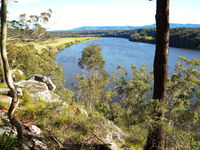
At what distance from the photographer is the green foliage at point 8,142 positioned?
2.14 meters

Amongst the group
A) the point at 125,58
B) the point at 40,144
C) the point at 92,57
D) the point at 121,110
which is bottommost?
the point at 121,110

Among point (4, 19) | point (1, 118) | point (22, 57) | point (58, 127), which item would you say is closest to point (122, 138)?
point (58, 127)

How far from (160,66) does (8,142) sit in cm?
268

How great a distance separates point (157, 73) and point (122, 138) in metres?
2.19

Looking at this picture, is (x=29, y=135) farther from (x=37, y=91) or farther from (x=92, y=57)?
(x=92, y=57)

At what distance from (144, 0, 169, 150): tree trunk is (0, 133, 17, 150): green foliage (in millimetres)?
2020

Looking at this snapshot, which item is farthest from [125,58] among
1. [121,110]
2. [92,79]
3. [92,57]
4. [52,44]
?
[52,44]

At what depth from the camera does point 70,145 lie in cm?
307

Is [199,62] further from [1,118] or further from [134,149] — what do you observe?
[1,118]

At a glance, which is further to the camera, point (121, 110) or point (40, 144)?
point (121, 110)

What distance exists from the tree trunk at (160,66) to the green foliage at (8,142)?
6.63ft

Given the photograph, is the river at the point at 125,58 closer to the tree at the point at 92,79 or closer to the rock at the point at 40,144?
the tree at the point at 92,79

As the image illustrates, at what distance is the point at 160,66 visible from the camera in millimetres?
3178

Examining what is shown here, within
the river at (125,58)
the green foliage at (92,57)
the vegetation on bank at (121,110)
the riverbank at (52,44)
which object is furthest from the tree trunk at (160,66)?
the green foliage at (92,57)
